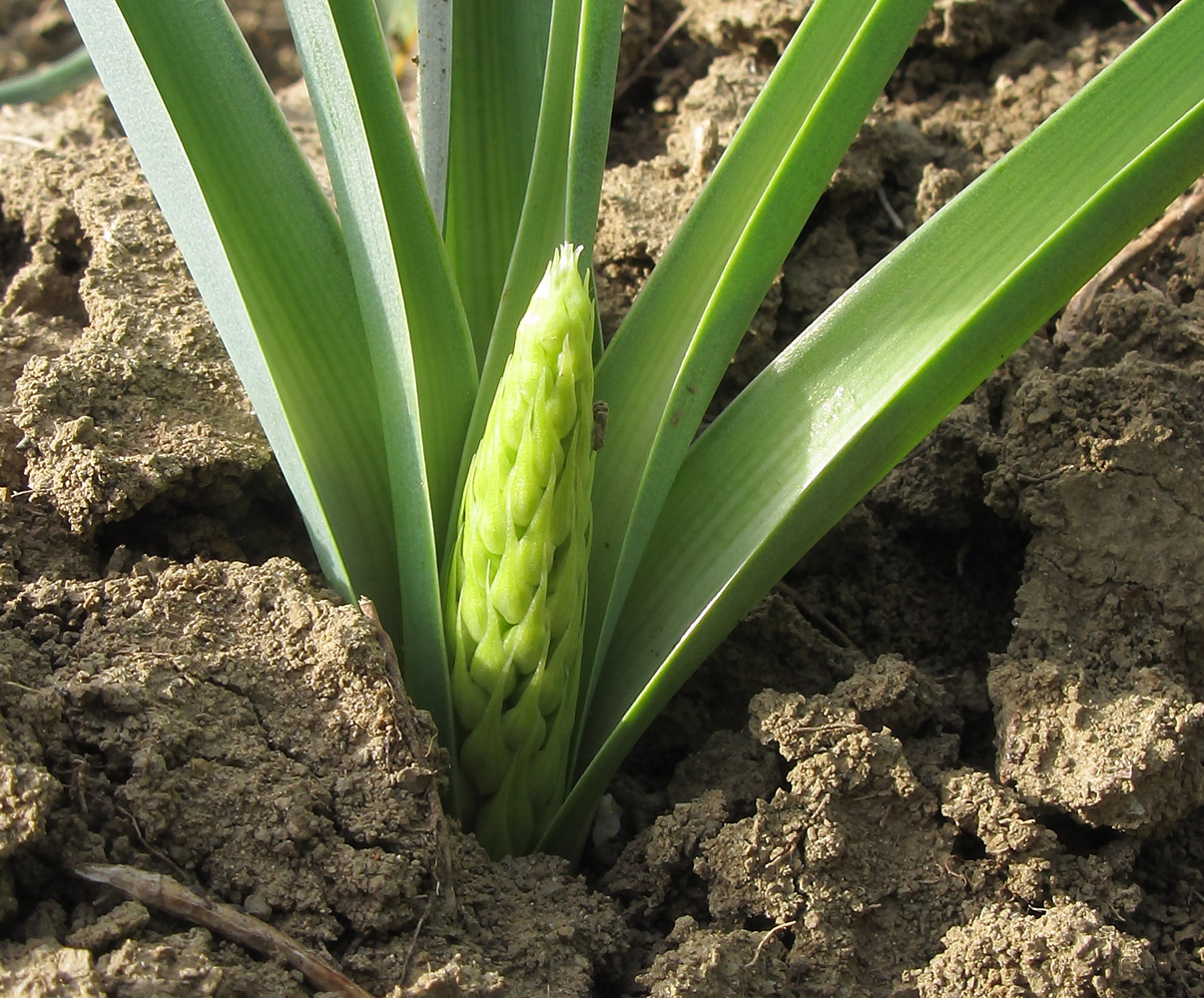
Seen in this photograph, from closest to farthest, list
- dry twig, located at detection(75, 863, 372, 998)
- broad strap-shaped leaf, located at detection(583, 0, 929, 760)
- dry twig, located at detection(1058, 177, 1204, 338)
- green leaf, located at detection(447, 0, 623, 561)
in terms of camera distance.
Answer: dry twig, located at detection(75, 863, 372, 998) < broad strap-shaped leaf, located at detection(583, 0, 929, 760) < green leaf, located at detection(447, 0, 623, 561) < dry twig, located at detection(1058, 177, 1204, 338)

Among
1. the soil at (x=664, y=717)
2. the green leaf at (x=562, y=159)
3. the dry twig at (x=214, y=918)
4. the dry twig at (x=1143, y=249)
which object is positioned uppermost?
the dry twig at (x=1143, y=249)

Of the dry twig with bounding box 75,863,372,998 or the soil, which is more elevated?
the soil

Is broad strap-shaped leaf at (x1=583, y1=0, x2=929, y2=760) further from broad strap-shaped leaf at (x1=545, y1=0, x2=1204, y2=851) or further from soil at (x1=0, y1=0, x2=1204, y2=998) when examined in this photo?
soil at (x1=0, y1=0, x2=1204, y2=998)

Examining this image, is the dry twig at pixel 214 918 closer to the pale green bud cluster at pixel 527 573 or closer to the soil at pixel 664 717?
the soil at pixel 664 717

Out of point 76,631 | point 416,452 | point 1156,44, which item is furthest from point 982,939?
point 76,631

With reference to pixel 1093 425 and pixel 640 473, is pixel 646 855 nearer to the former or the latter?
pixel 640 473

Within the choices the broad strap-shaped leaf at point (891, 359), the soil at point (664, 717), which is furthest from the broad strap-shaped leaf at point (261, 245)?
the broad strap-shaped leaf at point (891, 359)

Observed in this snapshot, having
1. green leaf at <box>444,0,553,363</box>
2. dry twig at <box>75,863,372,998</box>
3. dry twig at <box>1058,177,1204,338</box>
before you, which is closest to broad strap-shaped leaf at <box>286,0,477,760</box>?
green leaf at <box>444,0,553,363</box>

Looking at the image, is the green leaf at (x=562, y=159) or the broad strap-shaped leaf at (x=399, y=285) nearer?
the broad strap-shaped leaf at (x=399, y=285)
